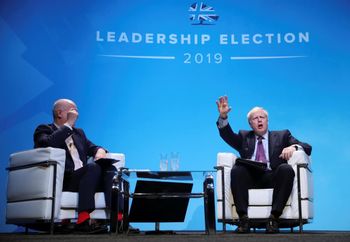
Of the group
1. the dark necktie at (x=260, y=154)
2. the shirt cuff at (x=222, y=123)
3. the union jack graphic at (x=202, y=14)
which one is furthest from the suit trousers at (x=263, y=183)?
the union jack graphic at (x=202, y=14)

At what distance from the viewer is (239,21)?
5094 millimetres

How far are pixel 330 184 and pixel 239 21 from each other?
172cm

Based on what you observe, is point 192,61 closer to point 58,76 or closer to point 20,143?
point 58,76

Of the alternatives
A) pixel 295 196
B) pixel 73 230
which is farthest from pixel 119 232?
pixel 295 196

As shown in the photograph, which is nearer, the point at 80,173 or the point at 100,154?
the point at 80,173

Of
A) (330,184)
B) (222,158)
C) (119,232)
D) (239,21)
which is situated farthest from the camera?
(239,21)

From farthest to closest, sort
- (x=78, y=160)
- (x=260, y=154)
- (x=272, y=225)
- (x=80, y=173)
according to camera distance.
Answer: (x=260, y=154) → (x=78, y=160) → (x=80, y=173) → (x=272, y=225)

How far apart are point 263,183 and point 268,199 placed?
0.66ft

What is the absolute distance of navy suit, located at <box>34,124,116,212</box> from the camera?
12.4ft

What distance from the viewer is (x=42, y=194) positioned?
3740 millimetres

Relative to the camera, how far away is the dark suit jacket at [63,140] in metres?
3.97

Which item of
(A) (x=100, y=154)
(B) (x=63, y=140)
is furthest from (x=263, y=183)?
(B) (x=63, y=140)

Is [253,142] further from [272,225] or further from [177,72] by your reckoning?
[177,72]

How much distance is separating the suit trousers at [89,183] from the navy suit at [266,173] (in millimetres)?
911
